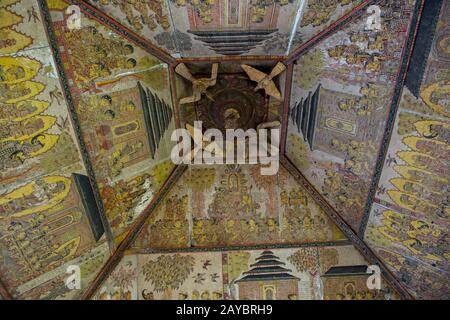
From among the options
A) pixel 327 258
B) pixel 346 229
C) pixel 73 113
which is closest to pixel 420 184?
pixel 346 229

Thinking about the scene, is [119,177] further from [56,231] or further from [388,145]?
[388,145]

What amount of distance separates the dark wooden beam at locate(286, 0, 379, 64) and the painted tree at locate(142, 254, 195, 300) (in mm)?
3945

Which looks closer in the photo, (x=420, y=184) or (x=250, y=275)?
(x=420, y=184)

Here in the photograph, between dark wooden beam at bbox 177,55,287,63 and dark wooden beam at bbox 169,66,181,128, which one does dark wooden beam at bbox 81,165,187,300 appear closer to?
dark wooden beam at bbox 169,66,181,128

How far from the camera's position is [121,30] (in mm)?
5656

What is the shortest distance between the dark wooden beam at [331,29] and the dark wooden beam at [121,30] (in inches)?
80.4

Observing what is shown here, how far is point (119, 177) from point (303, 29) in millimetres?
3668

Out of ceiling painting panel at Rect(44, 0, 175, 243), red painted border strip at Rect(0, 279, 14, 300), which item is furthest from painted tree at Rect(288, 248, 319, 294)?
red painted border strip at Rect(0, 279, 14, 300)

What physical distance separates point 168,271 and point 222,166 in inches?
84.3

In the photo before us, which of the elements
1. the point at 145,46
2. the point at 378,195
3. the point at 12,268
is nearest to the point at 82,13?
the point at 145,46

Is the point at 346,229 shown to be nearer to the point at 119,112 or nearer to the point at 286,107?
the point at 286,107

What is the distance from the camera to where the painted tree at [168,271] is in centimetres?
702

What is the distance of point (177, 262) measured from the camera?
281 inches

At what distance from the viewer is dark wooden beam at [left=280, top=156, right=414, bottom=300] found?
6.80 meters
